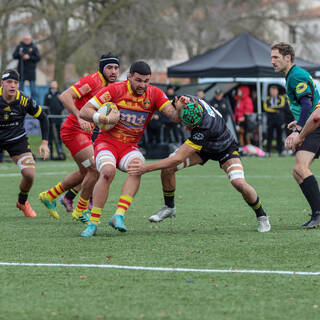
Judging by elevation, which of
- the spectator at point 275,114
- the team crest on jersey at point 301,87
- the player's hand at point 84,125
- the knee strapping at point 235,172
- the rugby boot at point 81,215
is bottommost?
the spectator at point 275,114

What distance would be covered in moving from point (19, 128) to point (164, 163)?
9.10ft

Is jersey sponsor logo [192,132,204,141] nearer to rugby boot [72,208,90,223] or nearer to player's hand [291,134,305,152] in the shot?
player's hand [291,134,305,152]

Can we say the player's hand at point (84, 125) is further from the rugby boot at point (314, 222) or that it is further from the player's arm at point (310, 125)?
the rugby boot at point (314, 222)

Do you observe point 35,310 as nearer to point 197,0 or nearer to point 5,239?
point 5,239

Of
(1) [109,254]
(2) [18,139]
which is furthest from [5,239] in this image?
(2) [18,139]

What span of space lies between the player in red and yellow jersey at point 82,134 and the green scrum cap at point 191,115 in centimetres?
144

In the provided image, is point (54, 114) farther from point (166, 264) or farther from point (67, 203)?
point (166, 264)

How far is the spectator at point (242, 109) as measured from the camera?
80.5 feet

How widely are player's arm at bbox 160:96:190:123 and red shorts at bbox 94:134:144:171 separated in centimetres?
52

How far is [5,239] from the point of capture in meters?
8.05

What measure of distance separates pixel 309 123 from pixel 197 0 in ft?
136

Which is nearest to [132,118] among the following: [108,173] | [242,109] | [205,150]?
[108,173]

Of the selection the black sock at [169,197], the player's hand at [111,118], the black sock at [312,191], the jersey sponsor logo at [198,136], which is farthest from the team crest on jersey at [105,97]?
the black sock at [312,191]

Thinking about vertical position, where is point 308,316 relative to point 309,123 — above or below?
below
